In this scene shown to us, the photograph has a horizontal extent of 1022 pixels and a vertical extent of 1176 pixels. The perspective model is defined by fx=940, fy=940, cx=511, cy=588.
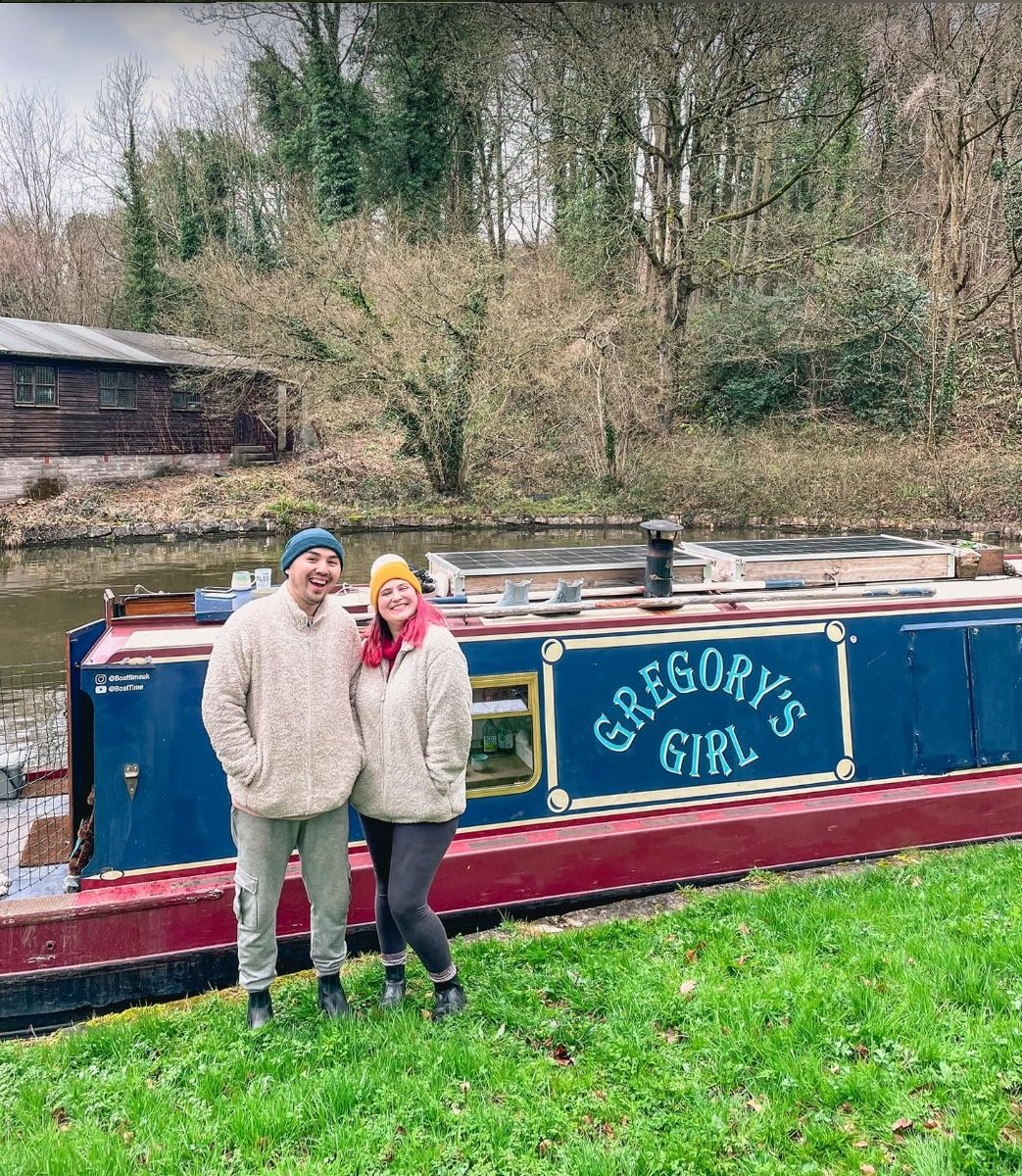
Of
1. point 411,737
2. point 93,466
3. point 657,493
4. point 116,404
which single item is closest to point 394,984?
point 411,737

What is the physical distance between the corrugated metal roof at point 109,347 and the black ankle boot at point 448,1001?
76.7ft

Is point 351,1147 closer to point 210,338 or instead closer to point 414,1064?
point 414,1064

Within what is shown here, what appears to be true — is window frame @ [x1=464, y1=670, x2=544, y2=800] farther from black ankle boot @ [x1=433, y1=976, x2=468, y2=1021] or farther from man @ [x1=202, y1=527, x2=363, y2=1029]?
man @ [x1=202, y1=527, x2=363, y2=1029]

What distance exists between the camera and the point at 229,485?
24.4 meters

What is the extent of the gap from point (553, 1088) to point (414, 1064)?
468mm

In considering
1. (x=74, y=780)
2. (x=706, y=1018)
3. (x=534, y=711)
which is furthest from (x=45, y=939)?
(x=706, y=1018)

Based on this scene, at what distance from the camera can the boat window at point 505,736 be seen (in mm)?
4598

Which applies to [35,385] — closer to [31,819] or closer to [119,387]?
[119,387]

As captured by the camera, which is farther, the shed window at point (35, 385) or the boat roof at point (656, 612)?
the shed window at point (35, 385)

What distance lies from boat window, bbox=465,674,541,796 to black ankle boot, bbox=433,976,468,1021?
4.15 ft

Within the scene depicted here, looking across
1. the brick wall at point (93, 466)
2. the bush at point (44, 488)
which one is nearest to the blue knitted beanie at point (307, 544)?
the bush at point (44, 488)

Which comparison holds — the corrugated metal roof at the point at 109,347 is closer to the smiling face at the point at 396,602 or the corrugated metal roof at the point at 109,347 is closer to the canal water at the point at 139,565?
the canal water at the point at 139,565

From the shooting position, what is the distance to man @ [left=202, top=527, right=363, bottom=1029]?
3.04 metres

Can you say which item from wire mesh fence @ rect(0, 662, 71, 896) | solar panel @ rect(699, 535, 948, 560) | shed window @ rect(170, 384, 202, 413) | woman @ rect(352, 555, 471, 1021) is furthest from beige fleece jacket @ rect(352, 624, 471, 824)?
shed window @ rect(170, 384, 202, 413)
